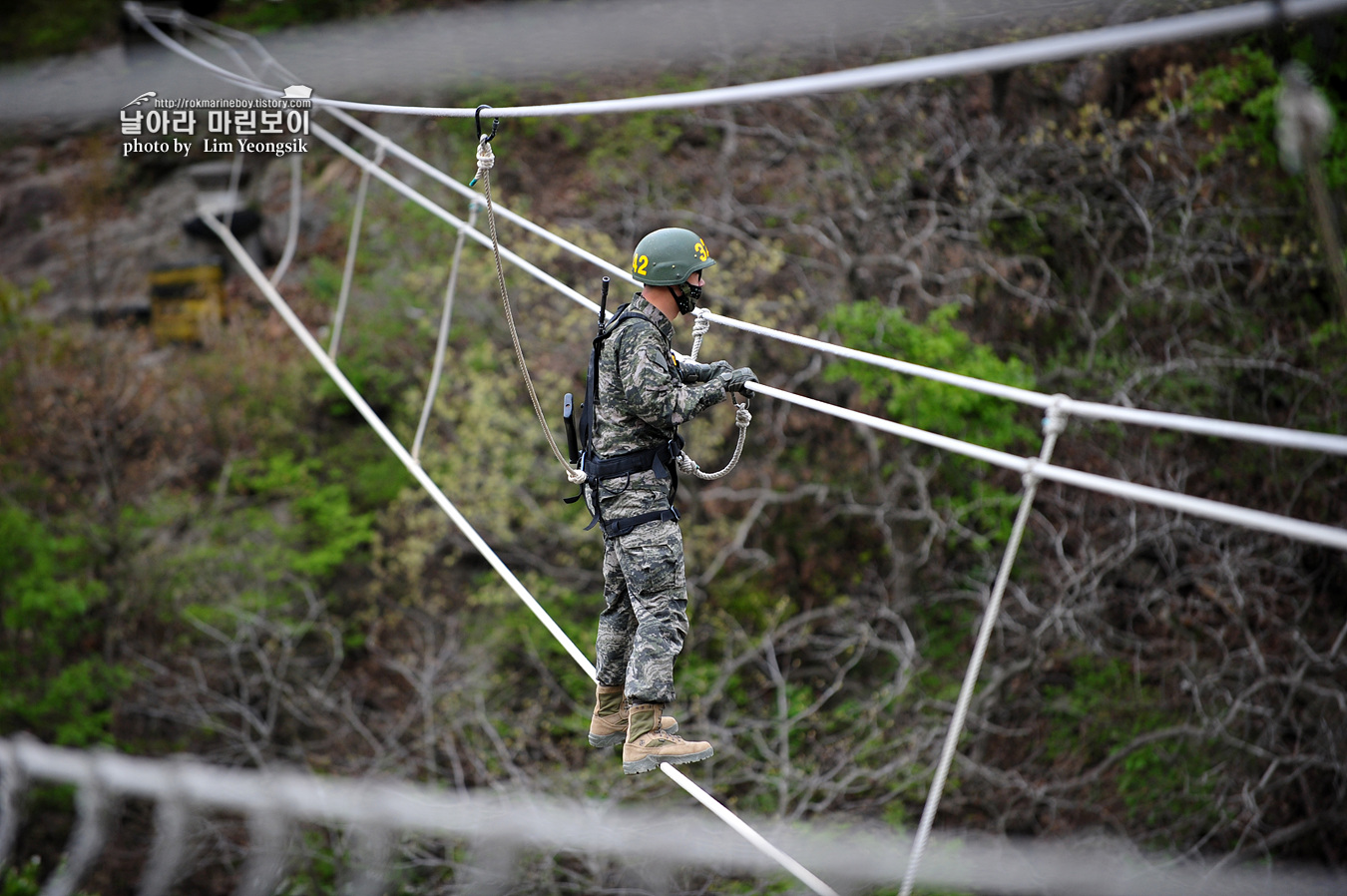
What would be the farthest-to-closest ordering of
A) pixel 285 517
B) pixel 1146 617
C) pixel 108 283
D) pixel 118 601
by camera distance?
pixel 108 283, pixel 285 517, pixel 118 601, pixel 1146 617

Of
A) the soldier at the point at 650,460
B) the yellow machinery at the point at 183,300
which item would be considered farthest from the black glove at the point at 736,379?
the yellow machinery at the point at 183,300

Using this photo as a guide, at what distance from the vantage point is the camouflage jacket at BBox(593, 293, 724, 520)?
3.29 meters

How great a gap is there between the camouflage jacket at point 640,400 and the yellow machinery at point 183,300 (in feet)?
40.6

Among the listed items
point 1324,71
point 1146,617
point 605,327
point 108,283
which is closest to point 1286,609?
point 1146,617

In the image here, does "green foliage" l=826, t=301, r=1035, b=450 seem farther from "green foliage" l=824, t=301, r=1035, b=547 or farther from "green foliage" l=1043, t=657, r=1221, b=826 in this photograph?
"green foliage" l=1043, t=657, r=1221, b=826

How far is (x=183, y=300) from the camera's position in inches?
574

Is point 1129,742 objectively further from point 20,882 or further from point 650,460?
point 20,882

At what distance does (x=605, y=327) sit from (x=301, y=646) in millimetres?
10166

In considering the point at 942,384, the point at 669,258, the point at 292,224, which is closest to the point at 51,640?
the point at 292,224

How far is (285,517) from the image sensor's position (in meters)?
13.1

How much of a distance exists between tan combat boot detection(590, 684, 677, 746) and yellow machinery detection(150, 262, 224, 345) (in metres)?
12.2

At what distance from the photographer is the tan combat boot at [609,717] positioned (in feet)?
12.4

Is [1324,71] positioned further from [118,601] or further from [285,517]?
[118,601]

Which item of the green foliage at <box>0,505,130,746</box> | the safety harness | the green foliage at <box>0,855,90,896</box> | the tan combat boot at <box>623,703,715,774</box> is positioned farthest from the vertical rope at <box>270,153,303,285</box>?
the green foliage at <box>0,855,90,896</box>
